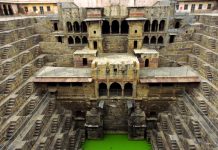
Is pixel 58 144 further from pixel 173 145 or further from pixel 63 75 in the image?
pixel 173 145

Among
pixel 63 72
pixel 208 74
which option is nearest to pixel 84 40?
pixel 63 72

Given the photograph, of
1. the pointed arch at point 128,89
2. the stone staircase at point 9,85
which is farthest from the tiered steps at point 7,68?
the pointed arch at point 128,89

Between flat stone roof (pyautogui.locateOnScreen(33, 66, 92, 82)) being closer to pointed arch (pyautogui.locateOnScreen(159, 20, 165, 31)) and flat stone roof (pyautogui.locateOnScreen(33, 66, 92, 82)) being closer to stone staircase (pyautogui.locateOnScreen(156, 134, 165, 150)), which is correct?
stone staircase (pyautogui.locateOnScreen(156, 134, 165, 150))

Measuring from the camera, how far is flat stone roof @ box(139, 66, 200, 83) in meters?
19.5

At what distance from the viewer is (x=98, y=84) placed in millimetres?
20500

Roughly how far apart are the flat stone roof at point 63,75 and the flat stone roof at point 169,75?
6.08m

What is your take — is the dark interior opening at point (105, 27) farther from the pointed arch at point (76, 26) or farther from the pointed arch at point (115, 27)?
the pointed arch at point (76, 26)

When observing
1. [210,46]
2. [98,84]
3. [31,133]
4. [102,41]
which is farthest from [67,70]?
[210,46]

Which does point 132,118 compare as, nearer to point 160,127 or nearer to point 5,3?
point 160,127

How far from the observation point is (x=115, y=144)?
19578mm

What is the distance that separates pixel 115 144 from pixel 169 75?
9.12 meters

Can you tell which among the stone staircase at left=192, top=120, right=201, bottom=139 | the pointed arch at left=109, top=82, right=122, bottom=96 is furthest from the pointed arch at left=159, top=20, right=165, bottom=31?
the stone staircase at left=192, top=120, right=201, bottom=139

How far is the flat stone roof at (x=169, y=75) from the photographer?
19.5 meters

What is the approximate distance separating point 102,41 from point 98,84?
7814 mm
